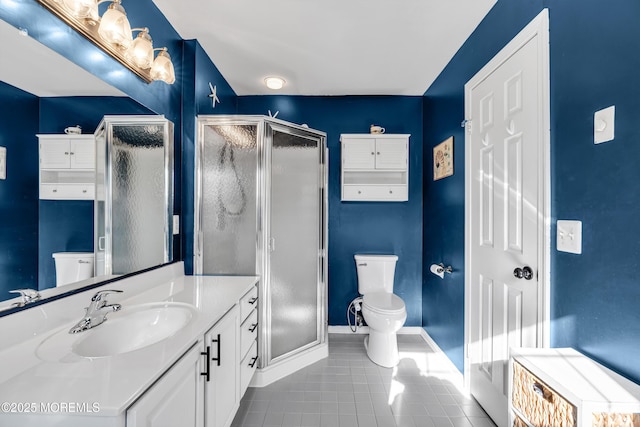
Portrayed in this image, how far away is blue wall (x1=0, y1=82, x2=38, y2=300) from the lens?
2.96 feet

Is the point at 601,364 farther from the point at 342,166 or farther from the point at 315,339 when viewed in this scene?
the point at 342,166

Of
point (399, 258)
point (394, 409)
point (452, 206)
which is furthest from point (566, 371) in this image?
point (399, 258)

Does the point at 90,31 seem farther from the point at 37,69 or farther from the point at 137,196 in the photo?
the point at 137,196

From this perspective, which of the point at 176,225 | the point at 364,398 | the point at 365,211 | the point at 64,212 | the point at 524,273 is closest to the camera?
the point at 64,212

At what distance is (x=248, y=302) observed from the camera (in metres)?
1.70

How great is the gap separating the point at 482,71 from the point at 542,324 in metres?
1.54

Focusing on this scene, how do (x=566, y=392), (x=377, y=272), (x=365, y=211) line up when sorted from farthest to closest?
(x=365, y=211) < (x=377, y=272) < (x=566, y=392)

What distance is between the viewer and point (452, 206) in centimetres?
220

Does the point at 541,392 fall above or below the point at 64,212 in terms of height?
below

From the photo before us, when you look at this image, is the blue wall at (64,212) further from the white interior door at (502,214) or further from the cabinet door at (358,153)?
the white interior door at (502,214)

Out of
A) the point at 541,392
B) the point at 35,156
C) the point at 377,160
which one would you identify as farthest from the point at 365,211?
the point at 35,156

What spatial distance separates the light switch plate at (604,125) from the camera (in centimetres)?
95

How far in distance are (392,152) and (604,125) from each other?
1.81 metres

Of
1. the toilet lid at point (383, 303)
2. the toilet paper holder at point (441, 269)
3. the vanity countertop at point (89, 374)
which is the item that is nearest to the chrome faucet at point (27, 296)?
the vanity countertop at point (89, 374)
